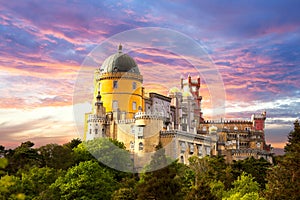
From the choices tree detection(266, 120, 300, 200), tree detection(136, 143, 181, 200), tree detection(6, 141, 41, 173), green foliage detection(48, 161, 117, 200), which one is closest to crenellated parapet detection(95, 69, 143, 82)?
tree detection(6, 141, 41, 173)

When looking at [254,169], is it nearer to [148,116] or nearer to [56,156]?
Result: [148,116]

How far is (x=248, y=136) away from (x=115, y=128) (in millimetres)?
35979

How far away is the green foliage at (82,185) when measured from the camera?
50.1m

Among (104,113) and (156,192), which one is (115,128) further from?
(156,192)

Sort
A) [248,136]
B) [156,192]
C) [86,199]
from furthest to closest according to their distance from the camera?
[248,136] → [86,199] → [156,192]

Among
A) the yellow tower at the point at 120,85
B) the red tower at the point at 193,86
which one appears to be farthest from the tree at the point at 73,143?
the red tower at the point at 193,86

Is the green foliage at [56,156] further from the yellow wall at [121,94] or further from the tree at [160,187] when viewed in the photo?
the tree at [160,187]

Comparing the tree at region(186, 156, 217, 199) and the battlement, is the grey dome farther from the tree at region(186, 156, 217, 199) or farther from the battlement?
the tree at region(186, 156, 217, 199)

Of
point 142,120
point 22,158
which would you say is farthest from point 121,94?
point 22,158

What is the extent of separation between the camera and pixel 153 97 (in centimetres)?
9181

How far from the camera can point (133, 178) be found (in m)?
57.6

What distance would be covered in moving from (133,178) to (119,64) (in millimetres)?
30633

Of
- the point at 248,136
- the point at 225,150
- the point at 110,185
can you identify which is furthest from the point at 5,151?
the point at 248,136

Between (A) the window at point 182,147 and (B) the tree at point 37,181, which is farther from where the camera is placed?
(A) the window at point 182,147
